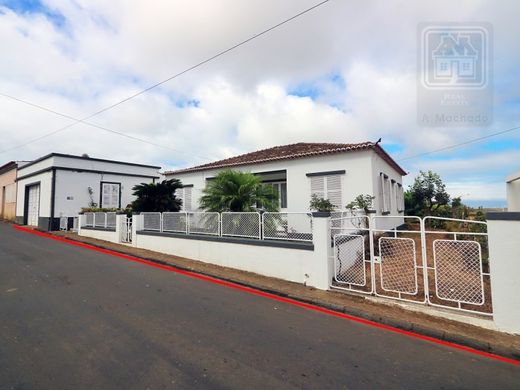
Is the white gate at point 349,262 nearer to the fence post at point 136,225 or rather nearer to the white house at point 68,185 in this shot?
the fence post at point 136,225

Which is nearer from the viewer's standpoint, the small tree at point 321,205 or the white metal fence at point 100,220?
the small tree at point 321,205

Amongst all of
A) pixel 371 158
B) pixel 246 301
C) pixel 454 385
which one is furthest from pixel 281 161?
pixel 454 385

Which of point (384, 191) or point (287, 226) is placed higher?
Answer: point (384, 191)

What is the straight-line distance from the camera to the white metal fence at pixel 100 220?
43.0 ft

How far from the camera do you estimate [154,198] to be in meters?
12.5

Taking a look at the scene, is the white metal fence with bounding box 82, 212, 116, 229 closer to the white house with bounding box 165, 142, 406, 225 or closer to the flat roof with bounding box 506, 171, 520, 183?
the white house with bounding box 165, 142, 406, 225

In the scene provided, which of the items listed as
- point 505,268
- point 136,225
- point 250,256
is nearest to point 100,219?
point 136,225

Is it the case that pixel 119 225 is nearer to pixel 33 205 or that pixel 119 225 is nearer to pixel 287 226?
pixel 287 226

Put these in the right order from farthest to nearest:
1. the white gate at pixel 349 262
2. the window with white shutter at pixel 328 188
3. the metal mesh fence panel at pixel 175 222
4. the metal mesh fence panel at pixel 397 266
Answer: the window with white shutter at pixel 328 188, the metal mesh fence panel at pixel 175 222, the white gate at pixel 349 262, the metal mesh fence panel at pixel 397 266

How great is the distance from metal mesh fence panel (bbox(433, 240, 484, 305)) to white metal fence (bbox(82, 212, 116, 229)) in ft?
41.8

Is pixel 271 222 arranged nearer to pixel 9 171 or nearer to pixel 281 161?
pixel 281 161

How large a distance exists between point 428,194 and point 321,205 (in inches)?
530

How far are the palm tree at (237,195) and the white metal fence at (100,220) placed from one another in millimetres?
5820

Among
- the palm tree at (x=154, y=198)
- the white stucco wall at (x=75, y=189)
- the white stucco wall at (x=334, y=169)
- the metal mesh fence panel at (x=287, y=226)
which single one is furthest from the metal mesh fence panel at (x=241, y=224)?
the white stucco wall at (x=75, y=189)
